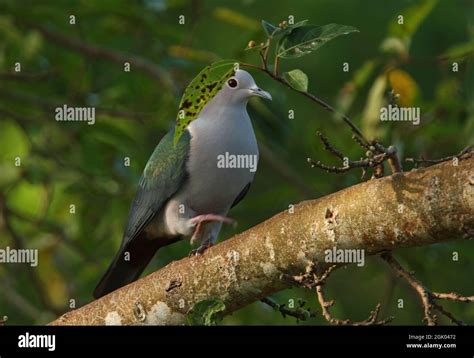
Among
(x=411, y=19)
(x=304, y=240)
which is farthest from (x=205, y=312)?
(x=411, y=19)

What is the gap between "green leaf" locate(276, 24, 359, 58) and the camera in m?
2.60

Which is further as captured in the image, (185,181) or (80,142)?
(80,142)

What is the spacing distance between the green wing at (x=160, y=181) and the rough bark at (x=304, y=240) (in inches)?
38.0

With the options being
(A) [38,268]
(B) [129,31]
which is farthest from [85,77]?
(A) [38,268]

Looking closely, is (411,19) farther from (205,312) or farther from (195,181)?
(205,312)

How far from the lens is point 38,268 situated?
20.0 feet

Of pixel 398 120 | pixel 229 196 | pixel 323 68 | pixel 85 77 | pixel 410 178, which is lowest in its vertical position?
pixel 410 178

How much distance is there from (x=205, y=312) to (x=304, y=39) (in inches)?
34.1

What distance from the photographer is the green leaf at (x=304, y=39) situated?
2602mm

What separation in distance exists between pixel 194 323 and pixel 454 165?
94 cm

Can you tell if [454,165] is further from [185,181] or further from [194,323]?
[185,181]

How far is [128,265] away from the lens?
4289mm

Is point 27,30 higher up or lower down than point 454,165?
higher up

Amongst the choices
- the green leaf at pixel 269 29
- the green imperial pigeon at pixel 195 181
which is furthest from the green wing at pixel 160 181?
the green leaf at pixel 269 29
